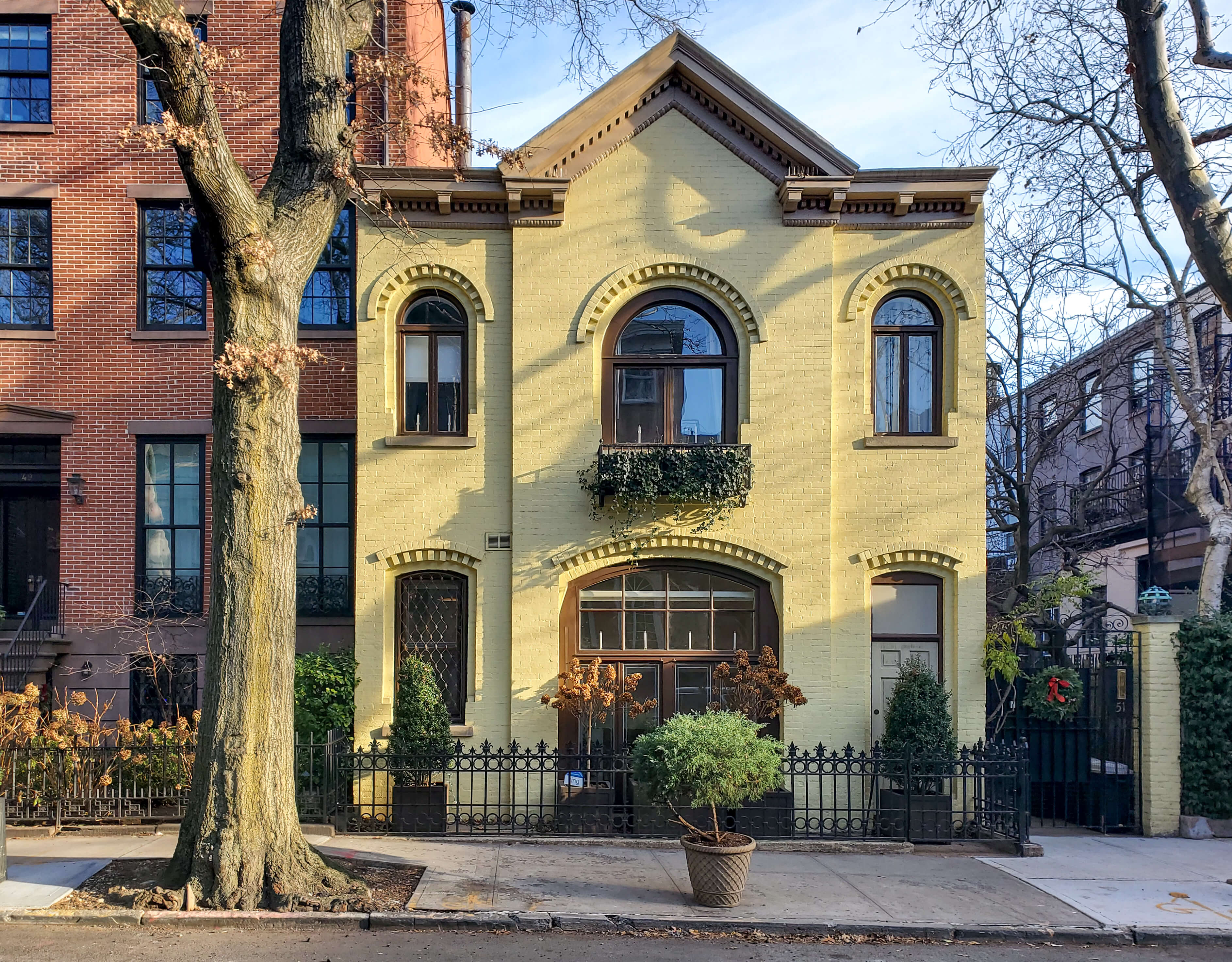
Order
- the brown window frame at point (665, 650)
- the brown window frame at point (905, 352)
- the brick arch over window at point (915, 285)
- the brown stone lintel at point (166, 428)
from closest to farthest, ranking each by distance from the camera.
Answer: the brown window frame at point (665, 650), the brick arch over window at point (915, 285), the brown window frame at point (905, 352), the brown stone lintel at point (166, 428)

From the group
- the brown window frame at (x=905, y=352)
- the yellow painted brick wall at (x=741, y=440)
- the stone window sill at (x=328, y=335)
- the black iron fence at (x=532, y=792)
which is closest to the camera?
the black iron fence at (x=532, y=792)

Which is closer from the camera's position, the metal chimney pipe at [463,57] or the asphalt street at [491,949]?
the asphalt street at [491,949]

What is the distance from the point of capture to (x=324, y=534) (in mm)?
14758

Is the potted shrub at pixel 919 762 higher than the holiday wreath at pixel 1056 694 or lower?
lower

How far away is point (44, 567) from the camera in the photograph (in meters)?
15.2

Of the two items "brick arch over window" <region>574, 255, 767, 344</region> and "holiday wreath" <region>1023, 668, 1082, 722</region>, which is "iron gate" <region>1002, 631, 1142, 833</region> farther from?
"brick arch over window" <region>574, 255, 767, 344</region>

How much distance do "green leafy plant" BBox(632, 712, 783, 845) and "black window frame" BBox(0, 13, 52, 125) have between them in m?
13.6

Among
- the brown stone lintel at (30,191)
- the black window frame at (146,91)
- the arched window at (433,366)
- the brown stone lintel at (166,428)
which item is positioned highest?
the black window frame at (146,91)

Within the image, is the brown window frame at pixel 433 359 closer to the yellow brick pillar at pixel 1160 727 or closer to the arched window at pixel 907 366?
the arched window at pixel 907 366

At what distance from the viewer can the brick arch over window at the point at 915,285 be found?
525 inches

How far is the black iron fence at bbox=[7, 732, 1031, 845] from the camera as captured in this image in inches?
443

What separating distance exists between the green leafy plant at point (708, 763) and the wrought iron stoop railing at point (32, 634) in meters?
9.03

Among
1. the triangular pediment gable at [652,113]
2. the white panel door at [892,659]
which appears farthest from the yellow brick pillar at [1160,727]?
the triangular pediment gable at [652,113]

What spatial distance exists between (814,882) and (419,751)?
499 cm
